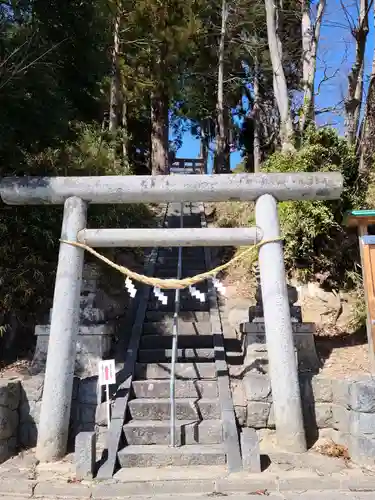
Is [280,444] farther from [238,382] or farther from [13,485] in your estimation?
[13,485]

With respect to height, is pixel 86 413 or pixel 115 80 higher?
pixel 115 80

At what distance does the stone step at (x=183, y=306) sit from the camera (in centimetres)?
834

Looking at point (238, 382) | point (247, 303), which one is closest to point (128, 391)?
point (238, 382)

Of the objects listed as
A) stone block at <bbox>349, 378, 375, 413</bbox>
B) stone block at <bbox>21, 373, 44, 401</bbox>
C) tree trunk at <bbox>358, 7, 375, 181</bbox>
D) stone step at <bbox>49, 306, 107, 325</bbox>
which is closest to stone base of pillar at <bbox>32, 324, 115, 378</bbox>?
stone step at <bbox>49, 306, 107, 325</bbox>

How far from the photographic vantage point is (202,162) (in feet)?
80.9

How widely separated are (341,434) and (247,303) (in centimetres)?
363

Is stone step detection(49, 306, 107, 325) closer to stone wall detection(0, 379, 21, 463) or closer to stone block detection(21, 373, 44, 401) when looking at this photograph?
stone block detection(21, 373, 44, 401)

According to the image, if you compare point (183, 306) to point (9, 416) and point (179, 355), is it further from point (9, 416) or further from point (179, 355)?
point (9, 416)

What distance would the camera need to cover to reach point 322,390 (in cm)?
584

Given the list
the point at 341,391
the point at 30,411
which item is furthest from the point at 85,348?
the point at 341,391

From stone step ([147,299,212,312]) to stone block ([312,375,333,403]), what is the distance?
2824 millimetres

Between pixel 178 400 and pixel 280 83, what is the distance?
7.87m

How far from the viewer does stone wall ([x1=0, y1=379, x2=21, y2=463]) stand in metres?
5.45

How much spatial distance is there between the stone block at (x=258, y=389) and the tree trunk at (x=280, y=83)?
19.4 ft
